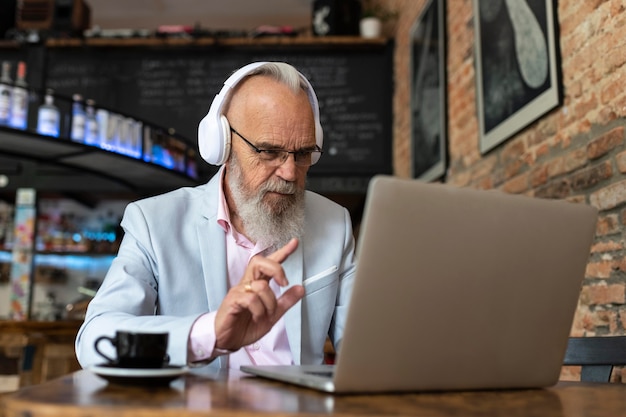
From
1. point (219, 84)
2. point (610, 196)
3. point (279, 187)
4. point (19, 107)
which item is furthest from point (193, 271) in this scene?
point (219, 84)

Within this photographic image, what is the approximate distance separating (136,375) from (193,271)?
2.06 ft

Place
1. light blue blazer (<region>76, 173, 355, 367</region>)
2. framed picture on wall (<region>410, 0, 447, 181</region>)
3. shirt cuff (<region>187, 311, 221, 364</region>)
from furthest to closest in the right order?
framed picture on wall (<region>410, 0, 447, 181</region>), light blue blazer (<region>76, 173, 355, 367</region>), shirt cuff (<region>187, 311, 221, 364</region>)

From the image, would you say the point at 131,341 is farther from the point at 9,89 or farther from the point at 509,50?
the point at 9,89

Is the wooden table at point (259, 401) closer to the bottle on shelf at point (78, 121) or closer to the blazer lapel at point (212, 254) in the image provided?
the blazer lapel at point (212, 254)

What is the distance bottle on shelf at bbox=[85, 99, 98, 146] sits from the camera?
3478 millimetres

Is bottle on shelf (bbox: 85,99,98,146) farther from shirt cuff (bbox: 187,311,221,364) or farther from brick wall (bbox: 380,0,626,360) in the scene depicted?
shirt cuff (bbox: 187,311,221,364)

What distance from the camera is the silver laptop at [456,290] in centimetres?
82

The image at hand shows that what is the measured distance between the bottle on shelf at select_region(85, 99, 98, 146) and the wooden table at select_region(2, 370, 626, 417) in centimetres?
266

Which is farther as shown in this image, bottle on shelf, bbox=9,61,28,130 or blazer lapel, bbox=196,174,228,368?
bottle on shelf, bbox=9,61,28,130

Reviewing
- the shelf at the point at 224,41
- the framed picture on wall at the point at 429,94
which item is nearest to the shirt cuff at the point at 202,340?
the framed picture on wall at the point at 429,94

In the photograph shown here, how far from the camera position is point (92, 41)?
574cm

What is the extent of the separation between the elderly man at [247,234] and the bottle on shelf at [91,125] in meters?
1.98

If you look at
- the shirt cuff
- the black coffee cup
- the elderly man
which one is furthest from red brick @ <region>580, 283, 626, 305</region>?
the black coffee cup

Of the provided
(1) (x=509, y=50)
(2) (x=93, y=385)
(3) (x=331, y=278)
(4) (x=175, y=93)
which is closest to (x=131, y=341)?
(2) (x=93, y=385)
